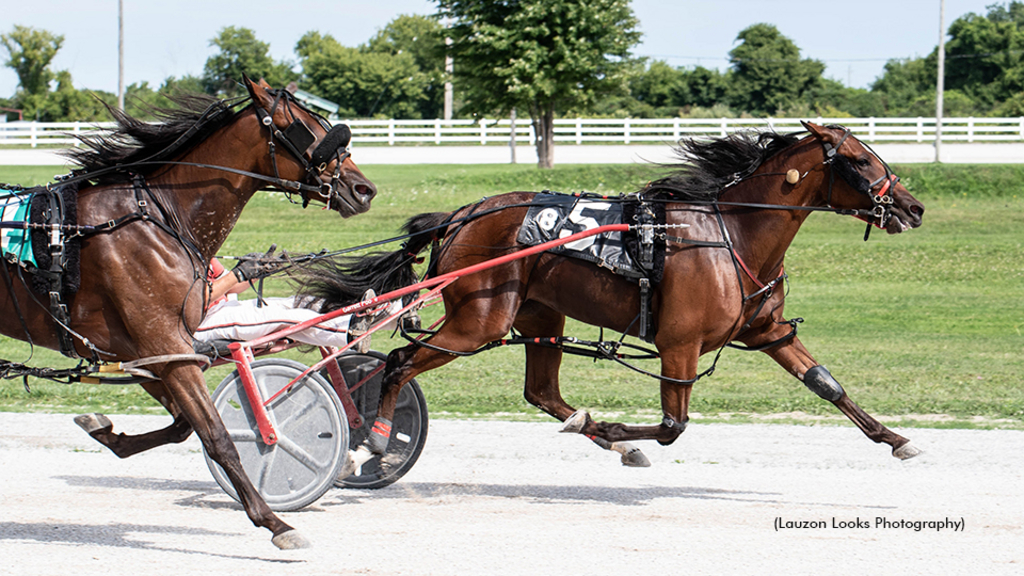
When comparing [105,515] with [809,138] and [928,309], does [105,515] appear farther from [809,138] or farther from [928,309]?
[928,309]

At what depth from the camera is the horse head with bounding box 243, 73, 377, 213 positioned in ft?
15.2

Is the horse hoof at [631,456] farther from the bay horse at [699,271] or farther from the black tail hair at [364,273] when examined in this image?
the black tail hair at [364,273]

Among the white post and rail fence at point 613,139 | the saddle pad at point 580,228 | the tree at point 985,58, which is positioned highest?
the tree at point 985,58

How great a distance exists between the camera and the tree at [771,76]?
44.7 m

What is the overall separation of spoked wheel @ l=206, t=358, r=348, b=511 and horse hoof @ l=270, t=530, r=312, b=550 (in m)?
0.62

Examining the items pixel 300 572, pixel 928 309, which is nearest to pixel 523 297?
pixel 300 572

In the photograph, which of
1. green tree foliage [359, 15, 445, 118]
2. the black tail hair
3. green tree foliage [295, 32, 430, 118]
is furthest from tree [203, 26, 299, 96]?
the black tail hair

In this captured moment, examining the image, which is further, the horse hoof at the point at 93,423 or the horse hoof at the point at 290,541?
the horse hoof at the point at 93,423

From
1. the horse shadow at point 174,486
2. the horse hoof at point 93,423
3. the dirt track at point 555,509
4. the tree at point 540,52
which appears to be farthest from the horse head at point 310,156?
the tree at point 540,52

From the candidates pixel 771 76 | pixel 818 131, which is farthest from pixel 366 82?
pixel 818 131

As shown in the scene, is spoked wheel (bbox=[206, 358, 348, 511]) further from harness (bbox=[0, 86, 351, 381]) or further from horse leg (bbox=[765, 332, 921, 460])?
horse leg (bbox=[765, 332, 921, 460])

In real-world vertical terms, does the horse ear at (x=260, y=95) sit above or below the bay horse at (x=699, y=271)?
above

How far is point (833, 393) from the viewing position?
17.9 ft

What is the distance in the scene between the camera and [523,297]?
18.1 ft
